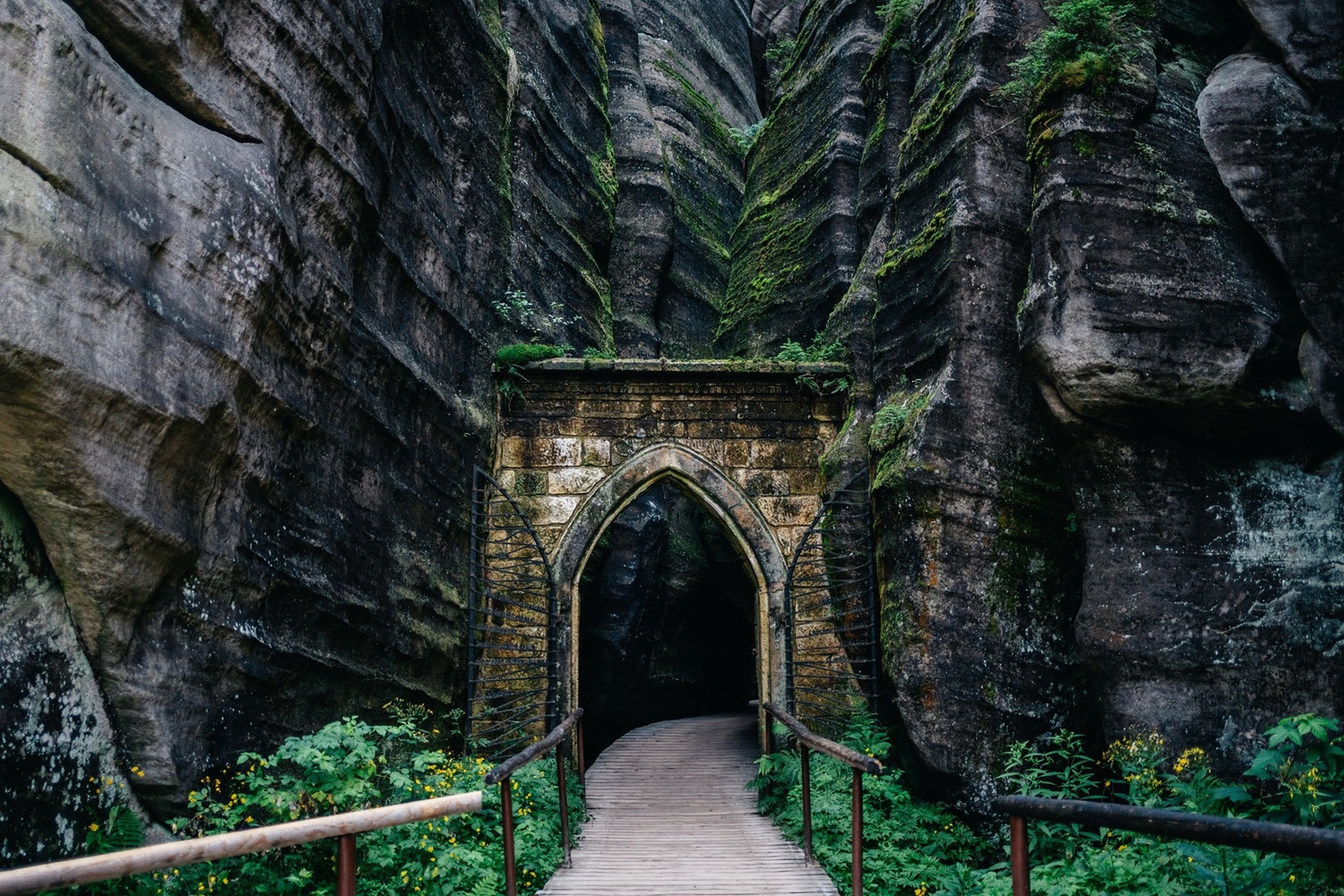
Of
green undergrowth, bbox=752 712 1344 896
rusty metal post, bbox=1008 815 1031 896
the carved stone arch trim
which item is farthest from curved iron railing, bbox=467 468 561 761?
rusty metal post, bbox=1008 815 1031 896

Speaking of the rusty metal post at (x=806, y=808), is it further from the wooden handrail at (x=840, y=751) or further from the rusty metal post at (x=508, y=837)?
the rusty metal post at (x=508, y=837)

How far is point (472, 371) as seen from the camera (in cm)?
902

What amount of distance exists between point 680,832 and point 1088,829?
115 inches

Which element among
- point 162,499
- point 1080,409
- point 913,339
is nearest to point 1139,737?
point 1080,409

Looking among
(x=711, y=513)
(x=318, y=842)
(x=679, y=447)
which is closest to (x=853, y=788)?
(x=318, y=842)

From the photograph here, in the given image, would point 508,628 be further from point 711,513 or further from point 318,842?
point 318,842

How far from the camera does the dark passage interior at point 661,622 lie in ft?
42.4

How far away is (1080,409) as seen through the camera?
20.0ft

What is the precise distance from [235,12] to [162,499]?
8.64ft

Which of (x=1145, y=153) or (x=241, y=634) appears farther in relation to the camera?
(x=1145, y=153)

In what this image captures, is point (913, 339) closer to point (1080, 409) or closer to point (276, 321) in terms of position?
point (1080, 409)

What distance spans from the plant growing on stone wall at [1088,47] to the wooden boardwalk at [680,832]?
5.53 meters

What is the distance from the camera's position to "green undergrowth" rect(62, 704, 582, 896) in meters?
4.23

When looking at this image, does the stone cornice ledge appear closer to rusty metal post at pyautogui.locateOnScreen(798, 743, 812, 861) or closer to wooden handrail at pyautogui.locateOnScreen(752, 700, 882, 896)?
wooden handrail at pyautogui.locateOnScreen(752, 700, 882, 896)
